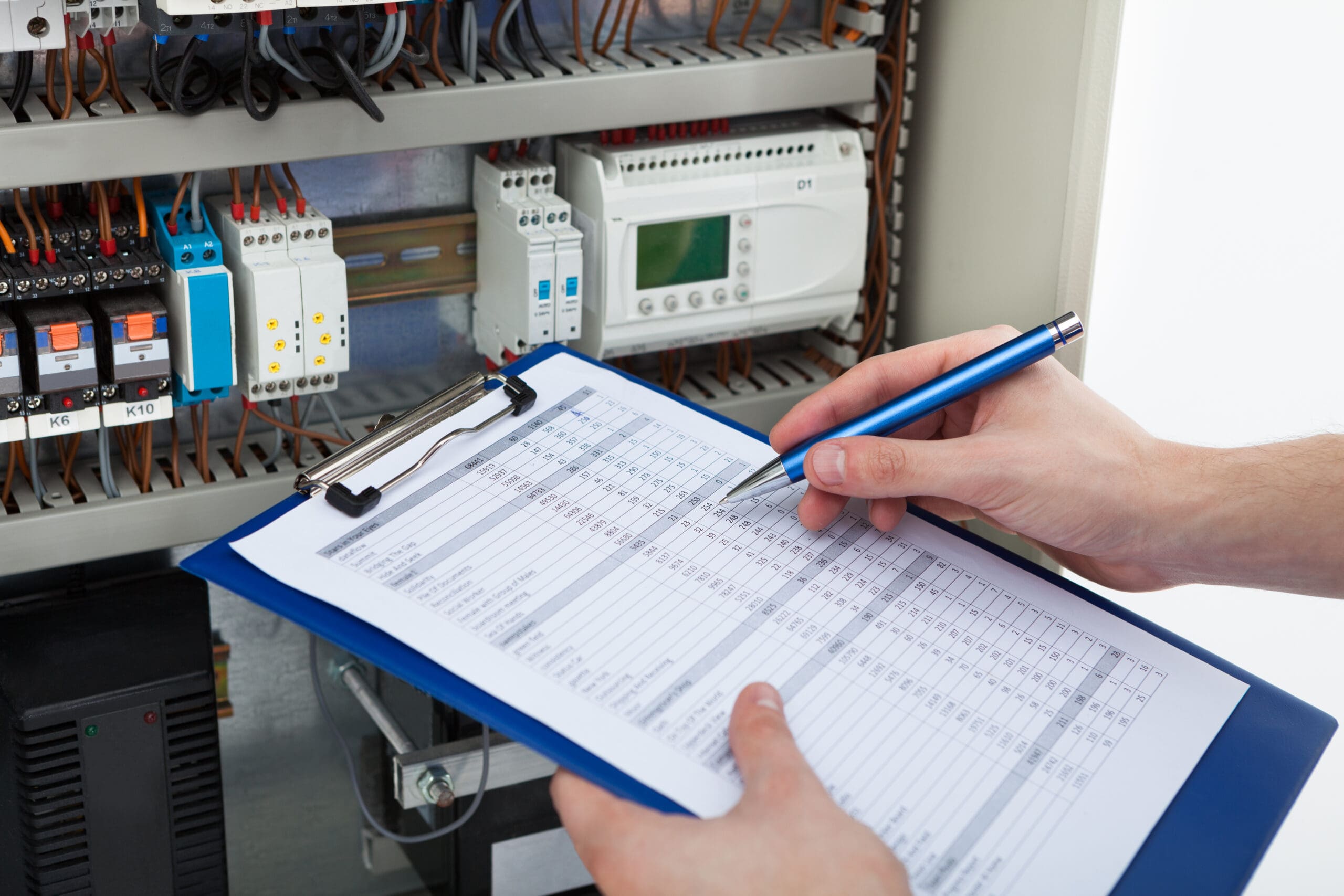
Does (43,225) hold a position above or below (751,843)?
above

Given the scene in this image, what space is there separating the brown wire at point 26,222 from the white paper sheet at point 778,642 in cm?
40

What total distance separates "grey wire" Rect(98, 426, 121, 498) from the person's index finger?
0.57m

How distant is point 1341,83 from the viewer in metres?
1.03

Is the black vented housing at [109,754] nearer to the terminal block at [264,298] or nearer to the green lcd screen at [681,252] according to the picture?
the terminal block at [264,298]

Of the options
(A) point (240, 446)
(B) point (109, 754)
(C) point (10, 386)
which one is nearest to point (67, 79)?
(C) point (10, 386)

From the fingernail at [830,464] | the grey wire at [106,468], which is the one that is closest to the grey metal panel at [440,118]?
the grey wire at [106,468]

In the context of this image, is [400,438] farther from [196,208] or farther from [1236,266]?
[1236,266]

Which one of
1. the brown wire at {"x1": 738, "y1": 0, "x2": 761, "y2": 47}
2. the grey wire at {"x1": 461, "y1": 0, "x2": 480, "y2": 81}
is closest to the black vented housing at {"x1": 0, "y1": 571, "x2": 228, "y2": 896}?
the grey wire at {"x1": 461, "y1": 0, "x2": 480, "y2": 81}

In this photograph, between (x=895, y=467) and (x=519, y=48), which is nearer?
(x=895, y=467)

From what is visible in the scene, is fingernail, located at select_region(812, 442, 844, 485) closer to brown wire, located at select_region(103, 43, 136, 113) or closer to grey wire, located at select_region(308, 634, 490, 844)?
grey wire, located at select_region(308, 634, 490, 844)

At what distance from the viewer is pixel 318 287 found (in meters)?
1.08

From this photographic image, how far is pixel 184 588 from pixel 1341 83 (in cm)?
106

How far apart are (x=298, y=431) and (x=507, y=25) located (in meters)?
0.42

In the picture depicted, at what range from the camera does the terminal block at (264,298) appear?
1.07 m
